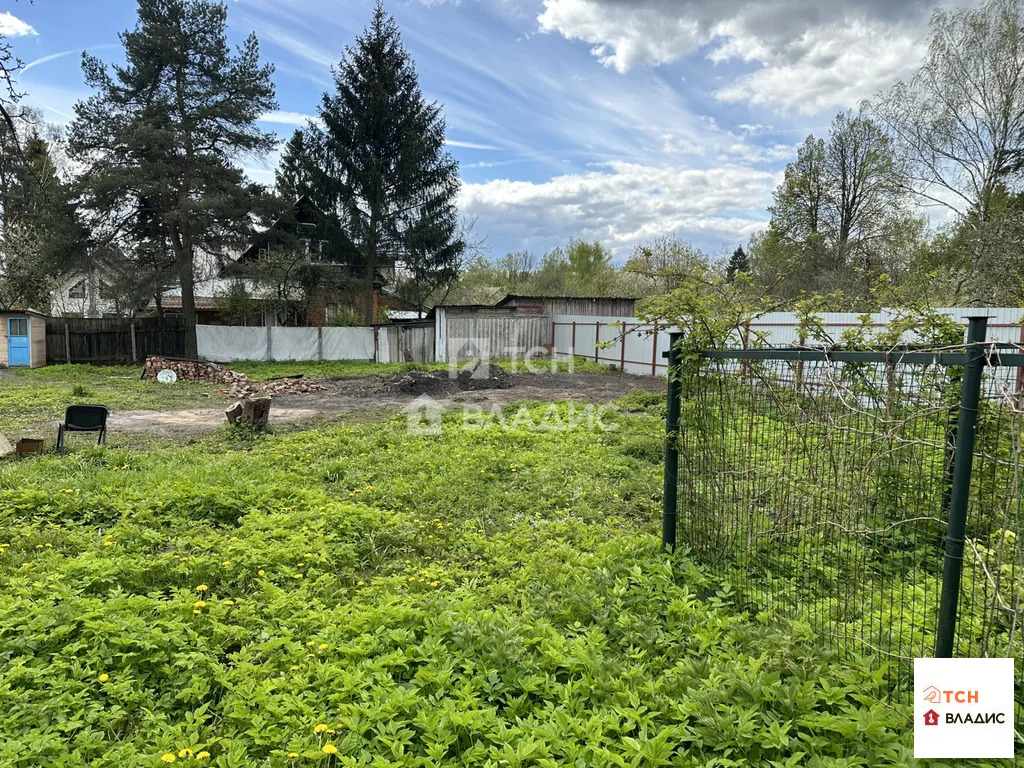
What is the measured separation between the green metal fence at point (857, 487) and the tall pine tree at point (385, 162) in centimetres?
1924

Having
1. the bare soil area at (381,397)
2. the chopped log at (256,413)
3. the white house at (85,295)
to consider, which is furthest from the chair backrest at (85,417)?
the white house at (85,295)

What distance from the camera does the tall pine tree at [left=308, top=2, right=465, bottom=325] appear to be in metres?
21.0

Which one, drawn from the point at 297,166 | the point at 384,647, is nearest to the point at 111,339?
the point at 297,166

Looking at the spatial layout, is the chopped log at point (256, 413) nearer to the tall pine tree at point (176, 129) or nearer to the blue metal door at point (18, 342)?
the tall pine tree at point (176, 129)

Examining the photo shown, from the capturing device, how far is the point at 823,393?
2.92m

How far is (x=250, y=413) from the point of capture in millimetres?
8445

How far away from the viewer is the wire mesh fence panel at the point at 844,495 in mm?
2535

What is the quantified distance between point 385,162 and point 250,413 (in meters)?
15.7

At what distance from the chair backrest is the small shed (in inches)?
566

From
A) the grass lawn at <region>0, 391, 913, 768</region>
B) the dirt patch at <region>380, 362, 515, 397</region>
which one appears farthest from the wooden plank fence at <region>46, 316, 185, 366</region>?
the grass lawn at <region>0, 391, 913, 768</region>

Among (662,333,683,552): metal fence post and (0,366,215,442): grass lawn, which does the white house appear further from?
(662,333,683,552): metal fence post

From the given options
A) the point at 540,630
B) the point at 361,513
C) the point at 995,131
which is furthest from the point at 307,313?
the point at 995,131

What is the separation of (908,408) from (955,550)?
90 cm

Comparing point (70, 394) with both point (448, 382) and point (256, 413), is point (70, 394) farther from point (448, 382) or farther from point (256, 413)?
point (448, 382)
